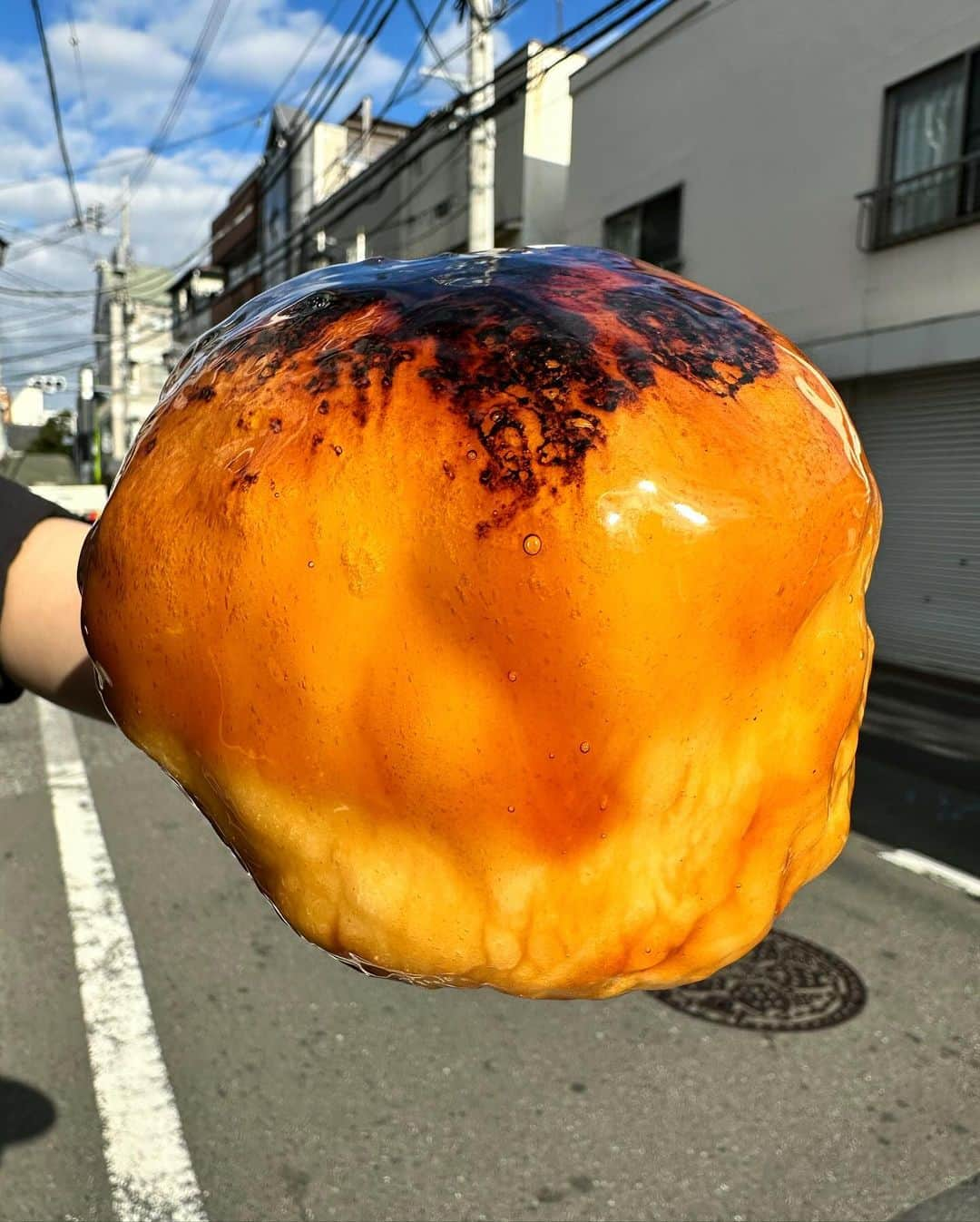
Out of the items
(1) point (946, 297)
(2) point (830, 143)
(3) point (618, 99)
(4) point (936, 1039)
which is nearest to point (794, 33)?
(2) point (830, 143)

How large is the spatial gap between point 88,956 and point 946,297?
961cm

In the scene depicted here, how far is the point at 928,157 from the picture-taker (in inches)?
387

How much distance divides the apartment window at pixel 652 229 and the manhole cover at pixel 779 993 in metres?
9.96

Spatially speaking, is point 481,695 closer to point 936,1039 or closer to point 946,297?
point 936,1039

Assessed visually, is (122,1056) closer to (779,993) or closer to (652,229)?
(779,993)

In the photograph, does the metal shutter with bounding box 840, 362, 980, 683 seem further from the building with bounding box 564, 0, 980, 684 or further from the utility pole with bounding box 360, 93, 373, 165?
the utility pole with bounding box 360, 93, 373, 165

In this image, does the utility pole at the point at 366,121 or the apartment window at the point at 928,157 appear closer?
the apartment window at the point at 928,157

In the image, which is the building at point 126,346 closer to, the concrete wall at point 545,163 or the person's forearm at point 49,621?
the concrete wall at point 545,163

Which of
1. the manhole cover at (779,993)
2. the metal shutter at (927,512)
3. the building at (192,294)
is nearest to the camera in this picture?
the manhole cover at (779,993)

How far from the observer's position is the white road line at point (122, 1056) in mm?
2625

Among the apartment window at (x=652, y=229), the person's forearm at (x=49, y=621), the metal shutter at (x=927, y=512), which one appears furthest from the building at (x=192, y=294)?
the person's forearm at (x=49, y=621)

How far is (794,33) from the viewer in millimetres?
10500

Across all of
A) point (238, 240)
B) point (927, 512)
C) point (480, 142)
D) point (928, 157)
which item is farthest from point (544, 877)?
point (238, 240)

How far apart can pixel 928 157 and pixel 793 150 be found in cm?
153
